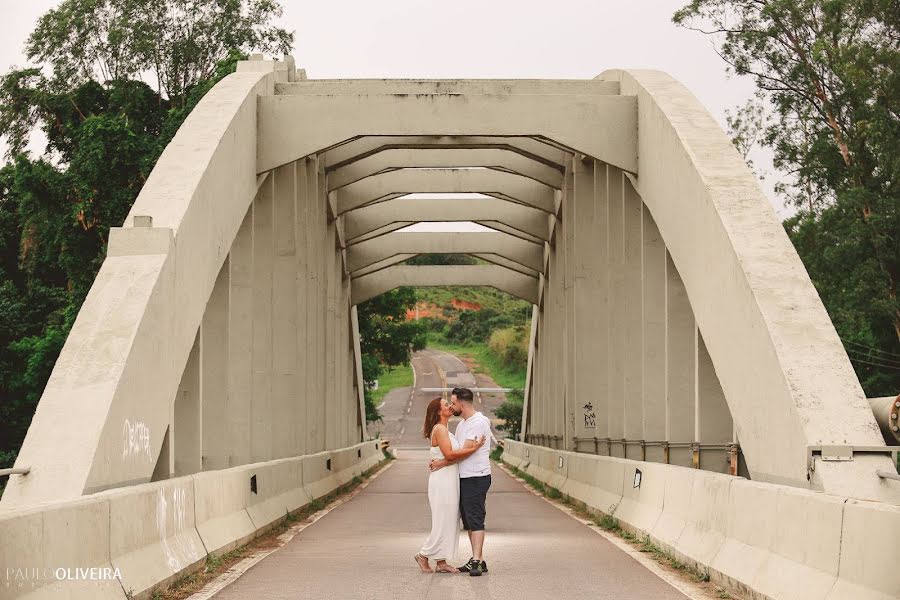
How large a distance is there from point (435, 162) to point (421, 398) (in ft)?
259

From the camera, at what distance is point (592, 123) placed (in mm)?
19234

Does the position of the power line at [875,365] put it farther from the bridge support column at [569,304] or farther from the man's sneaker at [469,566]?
the man's sneaker at [469,566]

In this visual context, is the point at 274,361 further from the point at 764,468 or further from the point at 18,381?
the point at 18,381

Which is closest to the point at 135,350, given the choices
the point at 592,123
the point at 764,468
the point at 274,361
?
the point at 764,468

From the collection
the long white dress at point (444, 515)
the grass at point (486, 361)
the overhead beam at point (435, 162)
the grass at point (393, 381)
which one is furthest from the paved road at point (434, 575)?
the grass at point (486, 361)

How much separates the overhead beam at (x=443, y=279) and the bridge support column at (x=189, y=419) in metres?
27.4

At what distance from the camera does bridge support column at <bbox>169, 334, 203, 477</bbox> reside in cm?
1546

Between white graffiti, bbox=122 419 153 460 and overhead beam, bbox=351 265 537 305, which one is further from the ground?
overhead beam, bbox=351 265 537 305

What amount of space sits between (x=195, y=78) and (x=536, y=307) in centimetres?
2015

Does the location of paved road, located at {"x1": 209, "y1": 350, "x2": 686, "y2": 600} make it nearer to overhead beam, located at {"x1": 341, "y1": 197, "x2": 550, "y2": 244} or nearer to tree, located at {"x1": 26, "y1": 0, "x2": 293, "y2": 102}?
overhead beam, located at {"x1": 341, "y1": 197, "x2": 550, "y2": 244}

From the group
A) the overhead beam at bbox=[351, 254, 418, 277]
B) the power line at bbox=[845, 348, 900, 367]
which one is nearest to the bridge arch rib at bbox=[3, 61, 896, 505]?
the overhead beam at bbox=[351, 254, 418, 277]

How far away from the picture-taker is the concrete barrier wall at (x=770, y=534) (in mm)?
7344

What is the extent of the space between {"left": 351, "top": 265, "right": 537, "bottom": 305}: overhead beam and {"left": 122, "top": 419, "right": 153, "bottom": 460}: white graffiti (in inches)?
1235

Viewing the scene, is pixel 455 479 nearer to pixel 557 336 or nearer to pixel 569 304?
pixel 569 304
